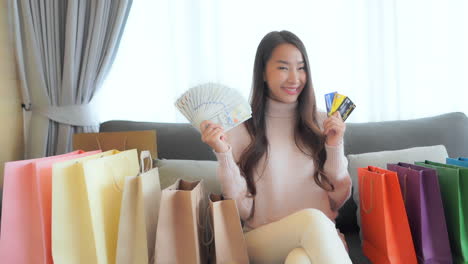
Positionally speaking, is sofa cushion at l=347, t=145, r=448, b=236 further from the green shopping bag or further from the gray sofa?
the green shopping bag

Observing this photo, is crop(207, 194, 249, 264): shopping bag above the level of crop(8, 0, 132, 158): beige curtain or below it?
below

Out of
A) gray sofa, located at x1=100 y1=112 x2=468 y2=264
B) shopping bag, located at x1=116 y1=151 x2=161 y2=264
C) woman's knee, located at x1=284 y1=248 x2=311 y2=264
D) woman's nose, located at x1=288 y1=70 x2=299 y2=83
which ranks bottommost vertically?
woman's knee, located at x1=284 y1=248 x2=311 y2=264

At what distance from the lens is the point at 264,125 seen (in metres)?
1.58

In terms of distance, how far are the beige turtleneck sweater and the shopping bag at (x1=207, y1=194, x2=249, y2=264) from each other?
0.19 metres

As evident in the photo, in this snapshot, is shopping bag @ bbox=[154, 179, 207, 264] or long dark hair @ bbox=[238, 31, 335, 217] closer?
shopping bag @ bbox=[154, 179, 207, 264]

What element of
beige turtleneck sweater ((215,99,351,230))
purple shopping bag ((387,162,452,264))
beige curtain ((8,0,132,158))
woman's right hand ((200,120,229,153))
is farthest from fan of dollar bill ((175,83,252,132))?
beige curtain ((8,0,132,158))

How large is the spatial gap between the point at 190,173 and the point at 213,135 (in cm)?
41

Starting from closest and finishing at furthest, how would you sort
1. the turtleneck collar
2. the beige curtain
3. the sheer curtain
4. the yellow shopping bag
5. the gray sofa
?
the yellow shopping bag < the turtleneck collar < the gray sofa < the beige curtain < the sheer curtain

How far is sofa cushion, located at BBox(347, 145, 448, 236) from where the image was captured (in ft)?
5.37

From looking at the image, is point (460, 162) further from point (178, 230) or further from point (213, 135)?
point (178, 230)

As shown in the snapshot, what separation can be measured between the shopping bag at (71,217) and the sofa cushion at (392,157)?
1.17m

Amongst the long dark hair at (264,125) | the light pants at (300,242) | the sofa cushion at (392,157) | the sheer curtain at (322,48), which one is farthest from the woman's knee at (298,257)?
the sheer curtain at (322,48)

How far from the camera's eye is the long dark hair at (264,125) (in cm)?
148

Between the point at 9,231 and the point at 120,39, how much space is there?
4.39 ft
